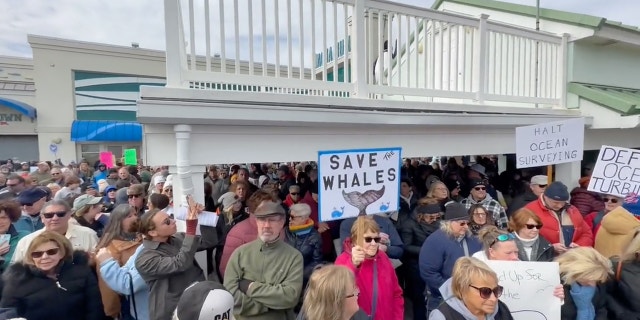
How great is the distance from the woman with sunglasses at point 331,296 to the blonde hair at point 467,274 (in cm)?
64

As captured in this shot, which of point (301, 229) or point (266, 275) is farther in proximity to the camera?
point (301, 229)

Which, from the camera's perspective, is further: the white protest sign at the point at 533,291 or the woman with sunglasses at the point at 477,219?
the woman with sunglasses at the point at 477,219

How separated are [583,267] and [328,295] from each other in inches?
73.6

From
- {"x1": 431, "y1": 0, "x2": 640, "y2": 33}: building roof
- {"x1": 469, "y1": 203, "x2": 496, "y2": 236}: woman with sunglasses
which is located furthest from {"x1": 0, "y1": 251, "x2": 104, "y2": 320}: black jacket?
{"x1": 431, "y1": 0, "x2": 640, "y2": 33}: building roof

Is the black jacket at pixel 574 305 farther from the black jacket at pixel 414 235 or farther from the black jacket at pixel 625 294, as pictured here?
the black jacket at pixel 414 235

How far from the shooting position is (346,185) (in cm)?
305

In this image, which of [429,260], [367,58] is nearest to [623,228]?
[429,260]

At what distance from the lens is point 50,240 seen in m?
2.47

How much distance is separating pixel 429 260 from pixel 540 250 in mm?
934

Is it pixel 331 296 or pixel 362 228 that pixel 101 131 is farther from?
pixel 331 296

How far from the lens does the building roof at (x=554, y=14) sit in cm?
593

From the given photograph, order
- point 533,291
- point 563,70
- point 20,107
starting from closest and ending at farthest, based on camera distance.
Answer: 1. point 533,291
2. point 563,70
3. point 20,107

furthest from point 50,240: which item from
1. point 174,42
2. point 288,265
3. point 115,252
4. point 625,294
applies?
point 625,294

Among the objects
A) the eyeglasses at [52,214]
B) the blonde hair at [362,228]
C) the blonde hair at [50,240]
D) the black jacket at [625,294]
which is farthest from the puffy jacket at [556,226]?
the eyeglasses at [52,214]
